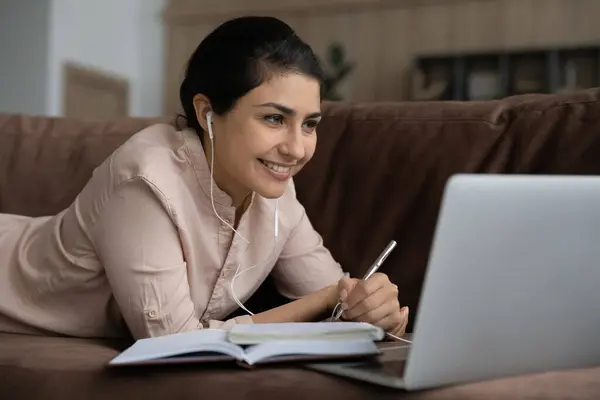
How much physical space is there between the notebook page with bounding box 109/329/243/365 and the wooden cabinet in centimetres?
389

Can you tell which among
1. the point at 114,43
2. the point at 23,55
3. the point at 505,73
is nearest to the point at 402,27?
the point at 505,73

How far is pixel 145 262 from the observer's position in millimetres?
1216

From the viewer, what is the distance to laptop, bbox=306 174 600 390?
740mm

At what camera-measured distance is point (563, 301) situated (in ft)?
2.79

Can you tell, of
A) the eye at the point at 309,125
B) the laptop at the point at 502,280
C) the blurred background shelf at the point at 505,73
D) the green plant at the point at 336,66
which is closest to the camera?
the laptop at the point at 502,280

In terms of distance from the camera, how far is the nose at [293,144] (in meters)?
1.29

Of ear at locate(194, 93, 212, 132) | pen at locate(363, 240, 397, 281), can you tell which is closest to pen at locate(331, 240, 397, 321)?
pen at locate(363, 240, 397, 281)

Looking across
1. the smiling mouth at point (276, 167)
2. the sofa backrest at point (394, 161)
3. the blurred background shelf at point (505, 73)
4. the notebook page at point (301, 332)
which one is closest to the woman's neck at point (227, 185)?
the smiling mouth at point (276, 167)

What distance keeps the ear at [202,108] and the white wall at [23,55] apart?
353cm

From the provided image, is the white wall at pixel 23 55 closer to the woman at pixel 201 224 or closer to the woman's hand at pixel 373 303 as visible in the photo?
the woman at pixel 201 224

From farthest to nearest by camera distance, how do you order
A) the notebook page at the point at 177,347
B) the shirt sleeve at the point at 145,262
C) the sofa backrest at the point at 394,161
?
1. the sofa backrest at the point at 394,161
2. the shirt sleeve at the point at 145,262
3. the notebook page at the point at 177,347

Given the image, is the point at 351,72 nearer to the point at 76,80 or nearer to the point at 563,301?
the point at 76,80

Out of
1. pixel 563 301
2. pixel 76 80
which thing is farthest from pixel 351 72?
pixel 563 301

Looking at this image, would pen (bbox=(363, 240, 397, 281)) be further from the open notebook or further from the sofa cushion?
the sofa cushion
